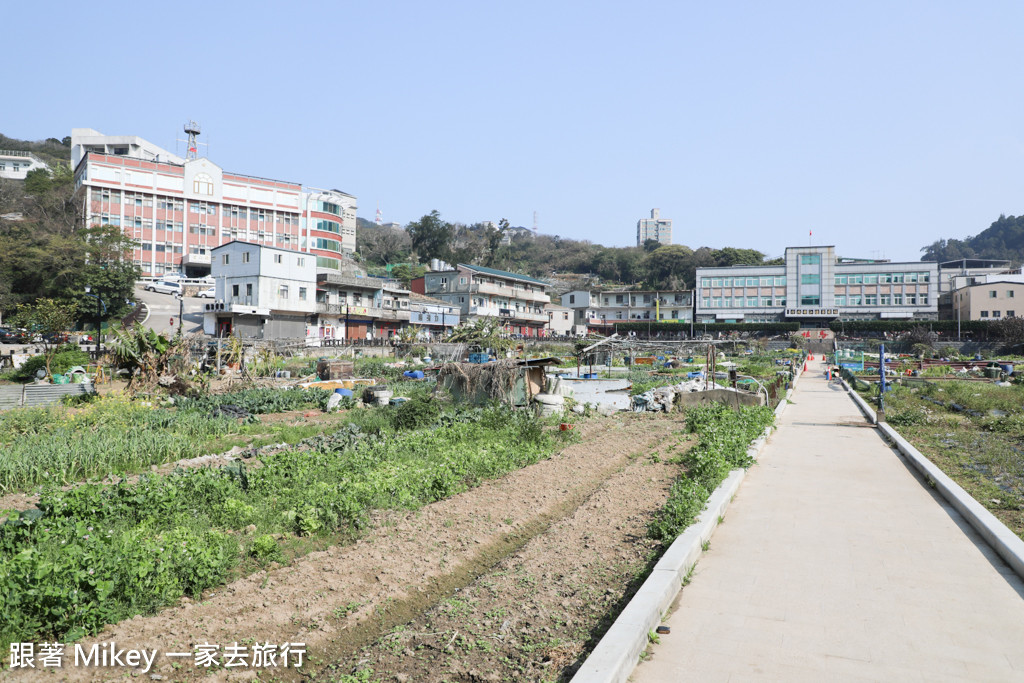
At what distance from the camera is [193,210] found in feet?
219

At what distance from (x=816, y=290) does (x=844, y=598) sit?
9096 centimetres

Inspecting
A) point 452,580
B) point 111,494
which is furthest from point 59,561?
point 452,580

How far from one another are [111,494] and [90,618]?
3065 millimetres

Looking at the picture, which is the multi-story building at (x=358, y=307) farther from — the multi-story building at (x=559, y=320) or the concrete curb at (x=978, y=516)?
the concrete curb at (x=978, y=516)

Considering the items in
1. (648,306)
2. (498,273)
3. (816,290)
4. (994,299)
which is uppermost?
(816,290)

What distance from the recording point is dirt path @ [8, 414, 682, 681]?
4.76 metres

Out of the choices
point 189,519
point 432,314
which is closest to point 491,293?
point 432,314

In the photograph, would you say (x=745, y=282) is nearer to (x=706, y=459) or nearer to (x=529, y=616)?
(x=706, y=459)

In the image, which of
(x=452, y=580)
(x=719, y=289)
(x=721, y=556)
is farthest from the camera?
(x=719, y=289)

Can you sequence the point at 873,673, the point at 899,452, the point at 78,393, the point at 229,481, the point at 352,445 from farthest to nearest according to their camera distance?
the point at 78,393 < the point at 899,452 < the point at 352,445 < the point at 229,481 < the point at 873,673

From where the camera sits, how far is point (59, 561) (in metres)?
5.11

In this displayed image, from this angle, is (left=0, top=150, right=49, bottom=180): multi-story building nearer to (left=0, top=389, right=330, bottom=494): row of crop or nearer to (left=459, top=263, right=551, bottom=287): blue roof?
(left=459, top=263, right=551, bottom=287): blue roof

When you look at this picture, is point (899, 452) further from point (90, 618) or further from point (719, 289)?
point (719, 289)

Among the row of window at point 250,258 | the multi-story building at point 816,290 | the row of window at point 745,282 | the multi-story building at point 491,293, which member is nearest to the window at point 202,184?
the row of window at point 250,258
